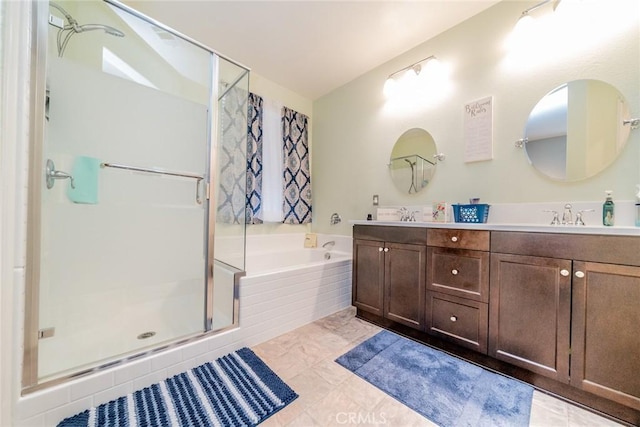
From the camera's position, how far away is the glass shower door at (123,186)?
1.49 m

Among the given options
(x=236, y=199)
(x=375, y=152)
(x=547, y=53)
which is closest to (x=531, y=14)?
(x=547, y=53)

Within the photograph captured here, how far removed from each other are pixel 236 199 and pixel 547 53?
2.53 m

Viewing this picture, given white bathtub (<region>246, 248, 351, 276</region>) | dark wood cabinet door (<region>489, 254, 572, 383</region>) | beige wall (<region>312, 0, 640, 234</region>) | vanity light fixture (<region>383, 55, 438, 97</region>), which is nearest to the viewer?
dark wood cabinet door (<region>489, 254, 572, 383</region>)

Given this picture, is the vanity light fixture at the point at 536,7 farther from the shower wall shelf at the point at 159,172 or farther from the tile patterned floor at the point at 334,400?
the shower wall shelf at the point at 159,172

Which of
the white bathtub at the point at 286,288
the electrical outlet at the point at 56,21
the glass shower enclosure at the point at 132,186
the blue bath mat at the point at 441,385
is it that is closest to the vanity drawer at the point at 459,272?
the blue bath mat at the point at 441,385

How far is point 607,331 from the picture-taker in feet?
3.47

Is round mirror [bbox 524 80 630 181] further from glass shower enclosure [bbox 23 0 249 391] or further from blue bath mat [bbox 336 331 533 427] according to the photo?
glass shower enclosure [bbox 23 0 249 391]

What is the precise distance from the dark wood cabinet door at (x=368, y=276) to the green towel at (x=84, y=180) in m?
2.02

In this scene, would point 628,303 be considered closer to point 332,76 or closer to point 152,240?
point 332,76

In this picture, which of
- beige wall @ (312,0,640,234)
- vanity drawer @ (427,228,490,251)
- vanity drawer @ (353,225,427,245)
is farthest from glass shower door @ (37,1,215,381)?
vanity drawer @ (427,228,490,251)

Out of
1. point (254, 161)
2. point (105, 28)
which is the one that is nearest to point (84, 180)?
point (105, 28)

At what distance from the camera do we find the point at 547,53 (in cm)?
155

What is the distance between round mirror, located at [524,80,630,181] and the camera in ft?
4.42

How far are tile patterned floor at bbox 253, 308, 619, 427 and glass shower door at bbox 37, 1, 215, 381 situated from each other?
2.22 ft
